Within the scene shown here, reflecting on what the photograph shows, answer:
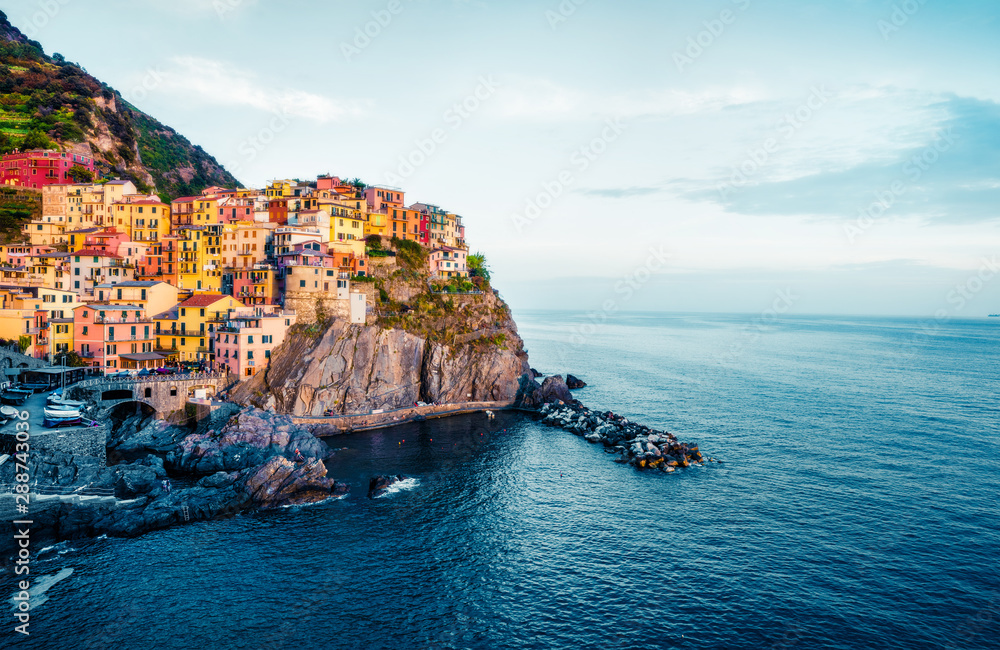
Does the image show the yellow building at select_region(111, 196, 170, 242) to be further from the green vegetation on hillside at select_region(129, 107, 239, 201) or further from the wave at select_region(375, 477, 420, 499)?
the wave at select_region(375, 477, 420, 499)

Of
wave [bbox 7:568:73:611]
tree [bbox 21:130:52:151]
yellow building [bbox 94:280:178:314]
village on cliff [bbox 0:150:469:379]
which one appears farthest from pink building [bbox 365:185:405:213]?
wave [bbox 7:568:73:611]

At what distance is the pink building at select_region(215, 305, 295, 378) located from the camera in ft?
268

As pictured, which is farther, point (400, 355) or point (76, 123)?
point (76, 123)

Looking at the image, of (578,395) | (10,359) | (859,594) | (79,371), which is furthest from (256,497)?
(578,395)

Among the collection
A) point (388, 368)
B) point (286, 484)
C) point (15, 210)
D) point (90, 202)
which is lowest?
point (286, 484)

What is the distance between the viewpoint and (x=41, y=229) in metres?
103

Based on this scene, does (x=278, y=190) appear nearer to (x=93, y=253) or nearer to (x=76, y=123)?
(x=93, y=253)

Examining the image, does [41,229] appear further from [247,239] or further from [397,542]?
[397,542]

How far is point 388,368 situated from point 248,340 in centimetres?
2153

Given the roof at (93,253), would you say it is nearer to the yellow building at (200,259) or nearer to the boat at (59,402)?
the yellow building at (200,259)

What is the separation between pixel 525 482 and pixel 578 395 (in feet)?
170

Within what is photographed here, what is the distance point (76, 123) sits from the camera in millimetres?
129750

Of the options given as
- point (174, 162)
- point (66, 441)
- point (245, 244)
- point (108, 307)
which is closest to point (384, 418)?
point (66, 441)

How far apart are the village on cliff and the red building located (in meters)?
0.20
